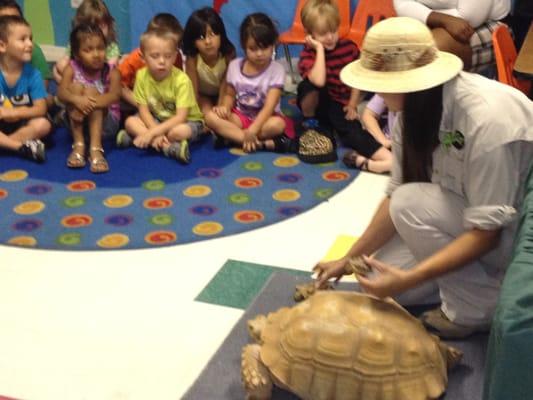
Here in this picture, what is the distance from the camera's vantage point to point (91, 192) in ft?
10.3

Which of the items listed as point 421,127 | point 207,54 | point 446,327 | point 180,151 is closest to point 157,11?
point 207,54

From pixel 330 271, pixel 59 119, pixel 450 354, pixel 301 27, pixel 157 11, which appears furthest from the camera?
pixel 157 11

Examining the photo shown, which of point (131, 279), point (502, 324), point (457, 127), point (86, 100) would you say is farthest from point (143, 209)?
point (502, 324)

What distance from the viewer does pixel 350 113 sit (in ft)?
11.8

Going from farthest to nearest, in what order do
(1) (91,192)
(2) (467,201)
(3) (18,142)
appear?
1. (3) (18,142)
2. (1) (91,192)
3. (2) (467,201)

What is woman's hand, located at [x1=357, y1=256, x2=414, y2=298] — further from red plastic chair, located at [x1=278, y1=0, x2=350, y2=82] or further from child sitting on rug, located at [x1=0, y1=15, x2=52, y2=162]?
red plastic chair, located at [x1=278, y1=0, x2=350, y2=82]

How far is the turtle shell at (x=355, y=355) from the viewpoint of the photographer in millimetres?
1724

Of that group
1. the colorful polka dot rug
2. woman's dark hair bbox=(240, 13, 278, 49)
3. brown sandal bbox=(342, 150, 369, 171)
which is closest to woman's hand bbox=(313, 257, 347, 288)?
the colorful polka dot rug

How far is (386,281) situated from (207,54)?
219 centimetres

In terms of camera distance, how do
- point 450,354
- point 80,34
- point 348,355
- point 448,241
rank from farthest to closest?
point 80,34 → point 448,241 → point 450,354 → point 348,355

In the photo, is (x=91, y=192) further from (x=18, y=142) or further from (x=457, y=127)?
(x=457, y=127)

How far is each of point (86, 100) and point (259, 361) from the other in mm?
1998

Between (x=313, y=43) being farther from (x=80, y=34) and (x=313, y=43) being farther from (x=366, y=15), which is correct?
(x=80, y=34)

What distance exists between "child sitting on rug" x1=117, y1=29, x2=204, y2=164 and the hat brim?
170 cm
